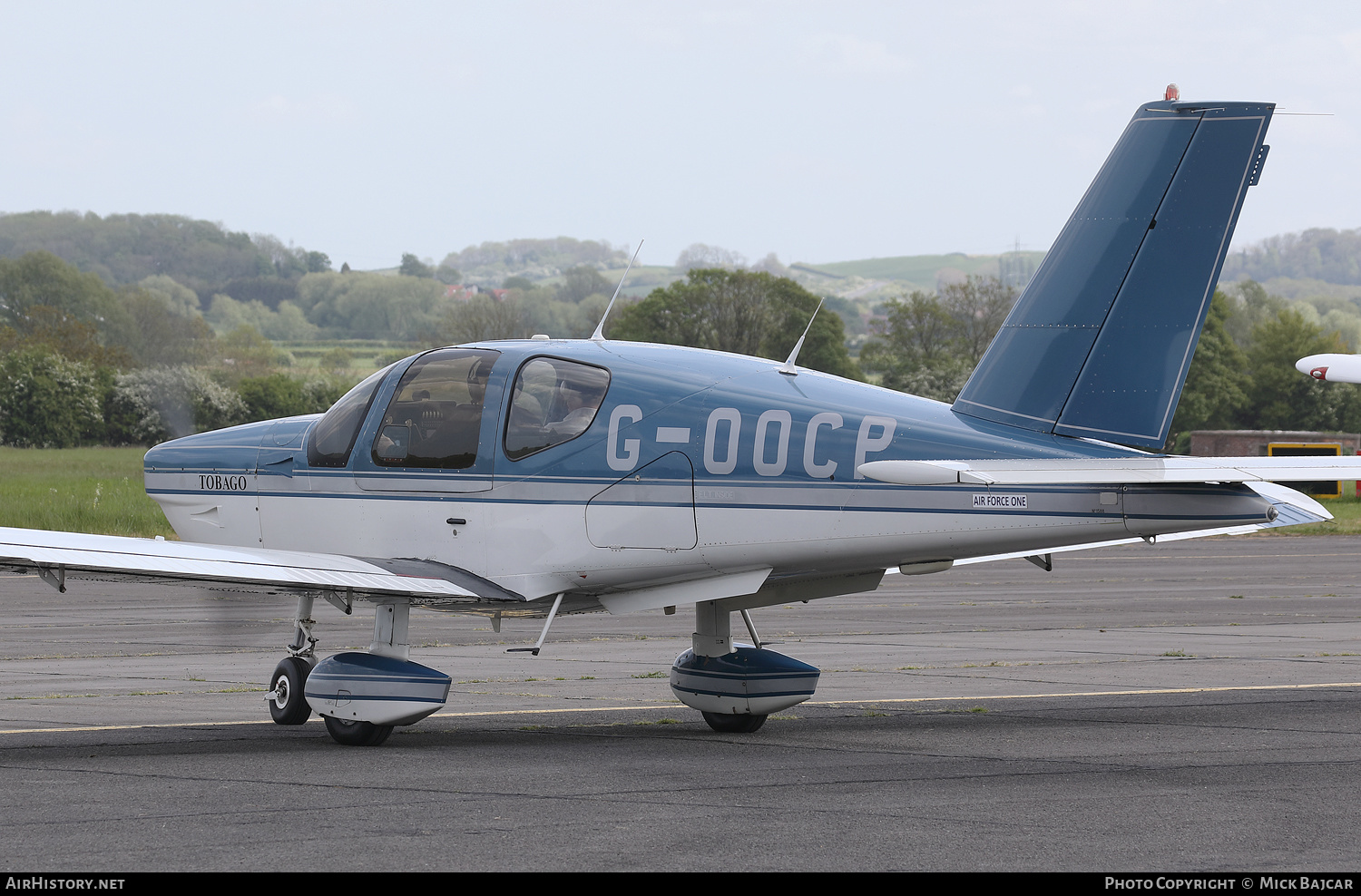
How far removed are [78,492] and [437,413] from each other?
2797cm

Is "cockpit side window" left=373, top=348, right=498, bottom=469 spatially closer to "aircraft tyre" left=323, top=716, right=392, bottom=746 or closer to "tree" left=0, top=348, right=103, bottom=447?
"aircraft tyre" left=323, top=716, right=392, bottom=746

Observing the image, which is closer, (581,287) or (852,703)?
(852,703)

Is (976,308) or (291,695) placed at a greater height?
(976,308)

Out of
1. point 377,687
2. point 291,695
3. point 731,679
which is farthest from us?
point 731,679

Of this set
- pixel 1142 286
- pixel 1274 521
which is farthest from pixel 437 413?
pixel 1274 521

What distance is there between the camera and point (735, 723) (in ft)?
37.8

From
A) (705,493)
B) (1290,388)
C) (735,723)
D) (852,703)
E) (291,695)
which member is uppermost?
(705,493)

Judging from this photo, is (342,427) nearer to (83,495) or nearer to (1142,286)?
(1142,286)

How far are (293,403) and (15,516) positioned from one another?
6785mm

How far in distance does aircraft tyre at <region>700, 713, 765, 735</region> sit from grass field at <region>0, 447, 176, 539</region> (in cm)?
2153

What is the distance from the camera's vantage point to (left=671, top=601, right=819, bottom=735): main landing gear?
11391 mm

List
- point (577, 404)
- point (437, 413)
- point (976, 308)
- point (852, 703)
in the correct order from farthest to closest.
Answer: point (976, 308) < point (852, 703) < point (437, 413) < point (577, 404)

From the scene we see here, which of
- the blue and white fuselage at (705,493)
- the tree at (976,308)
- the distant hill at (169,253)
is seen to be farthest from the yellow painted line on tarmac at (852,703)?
the distant hill at (169,253)

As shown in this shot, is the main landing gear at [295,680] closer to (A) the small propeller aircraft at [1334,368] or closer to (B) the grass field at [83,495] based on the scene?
(A) the small propeller aircraft at [1334,368]
